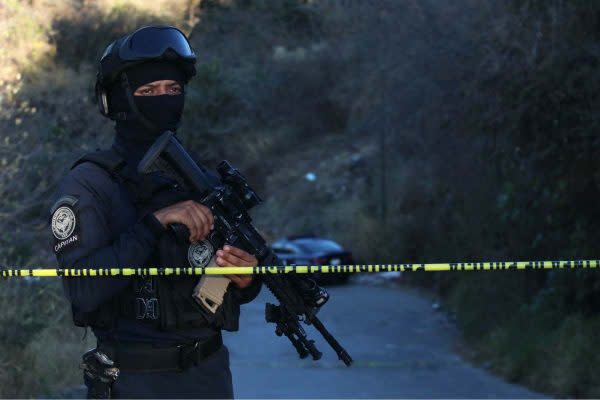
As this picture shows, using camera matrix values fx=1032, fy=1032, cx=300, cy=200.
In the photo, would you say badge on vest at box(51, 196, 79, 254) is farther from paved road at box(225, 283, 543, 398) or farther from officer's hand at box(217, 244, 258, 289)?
paved road at box(225, 283, 543, 398)

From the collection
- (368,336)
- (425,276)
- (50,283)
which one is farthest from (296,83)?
(50,283)

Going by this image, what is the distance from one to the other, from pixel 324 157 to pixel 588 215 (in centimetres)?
3383

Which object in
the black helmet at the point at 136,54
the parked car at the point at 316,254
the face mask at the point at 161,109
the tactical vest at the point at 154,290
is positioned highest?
the parked car at the point at 316,254

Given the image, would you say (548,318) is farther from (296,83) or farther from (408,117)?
(296,83)

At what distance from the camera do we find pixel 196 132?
22203 millimetres

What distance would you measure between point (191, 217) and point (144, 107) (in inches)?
20.6

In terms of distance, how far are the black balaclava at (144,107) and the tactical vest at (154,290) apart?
168 millimetres

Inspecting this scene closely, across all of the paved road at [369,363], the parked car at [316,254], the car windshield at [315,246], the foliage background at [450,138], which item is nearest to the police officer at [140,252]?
the foliage background at [450,138]

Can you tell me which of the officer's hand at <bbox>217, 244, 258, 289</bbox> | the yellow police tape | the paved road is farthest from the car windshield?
the officer's hand at <bbox>217, 244, 258, 289</bbox>

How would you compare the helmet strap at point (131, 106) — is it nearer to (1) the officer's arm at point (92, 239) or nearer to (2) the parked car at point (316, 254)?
(1) the officer's arm at point (92, 239)

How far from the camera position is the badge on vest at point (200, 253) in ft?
11.8

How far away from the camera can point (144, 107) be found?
3719 millimetres

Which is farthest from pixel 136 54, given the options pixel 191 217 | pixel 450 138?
pixel 450 138

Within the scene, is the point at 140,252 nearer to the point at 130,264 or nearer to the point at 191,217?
the point at 130,264
